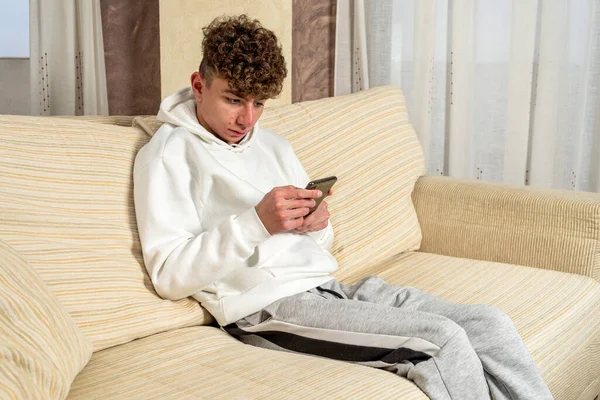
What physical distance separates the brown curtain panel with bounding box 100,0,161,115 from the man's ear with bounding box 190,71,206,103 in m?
1.35

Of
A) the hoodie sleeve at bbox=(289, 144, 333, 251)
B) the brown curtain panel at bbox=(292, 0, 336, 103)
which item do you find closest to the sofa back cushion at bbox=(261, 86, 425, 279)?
the hoodie sleeve at bbox=(289, 144, 333, 251)

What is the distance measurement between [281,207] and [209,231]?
162 mm

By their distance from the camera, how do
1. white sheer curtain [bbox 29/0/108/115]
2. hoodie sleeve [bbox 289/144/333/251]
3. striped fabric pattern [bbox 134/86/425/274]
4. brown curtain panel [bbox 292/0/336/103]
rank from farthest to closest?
brown curtain panel [bbox 292/0/336/103] → white sheer curtain [bbox 29/0/108/115] → striped fabric pattern [bbox 134/86/425/274] → hoodie sleeve [bbox 289/144/333/251]

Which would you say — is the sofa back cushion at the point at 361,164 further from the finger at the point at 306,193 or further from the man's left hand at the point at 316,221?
the finger at the point at 306,193

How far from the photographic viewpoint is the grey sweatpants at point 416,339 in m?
1.37

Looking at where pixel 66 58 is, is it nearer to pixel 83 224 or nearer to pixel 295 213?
pixel 83 224

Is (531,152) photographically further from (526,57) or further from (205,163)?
(205,163)

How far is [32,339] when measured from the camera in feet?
3.60

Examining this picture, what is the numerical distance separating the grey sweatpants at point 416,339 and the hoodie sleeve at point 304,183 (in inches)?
8.6

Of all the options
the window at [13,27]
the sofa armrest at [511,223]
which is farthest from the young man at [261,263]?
the window at [13,27]

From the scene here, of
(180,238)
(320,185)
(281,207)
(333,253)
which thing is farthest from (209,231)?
(333,253)

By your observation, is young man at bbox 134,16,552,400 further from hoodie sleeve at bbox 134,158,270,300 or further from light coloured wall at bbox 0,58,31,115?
light coloured wall at bbox 0,58,31,115

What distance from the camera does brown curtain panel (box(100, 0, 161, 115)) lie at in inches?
117

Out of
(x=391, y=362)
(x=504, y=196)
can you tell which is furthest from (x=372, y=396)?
(x=504, y=196)
